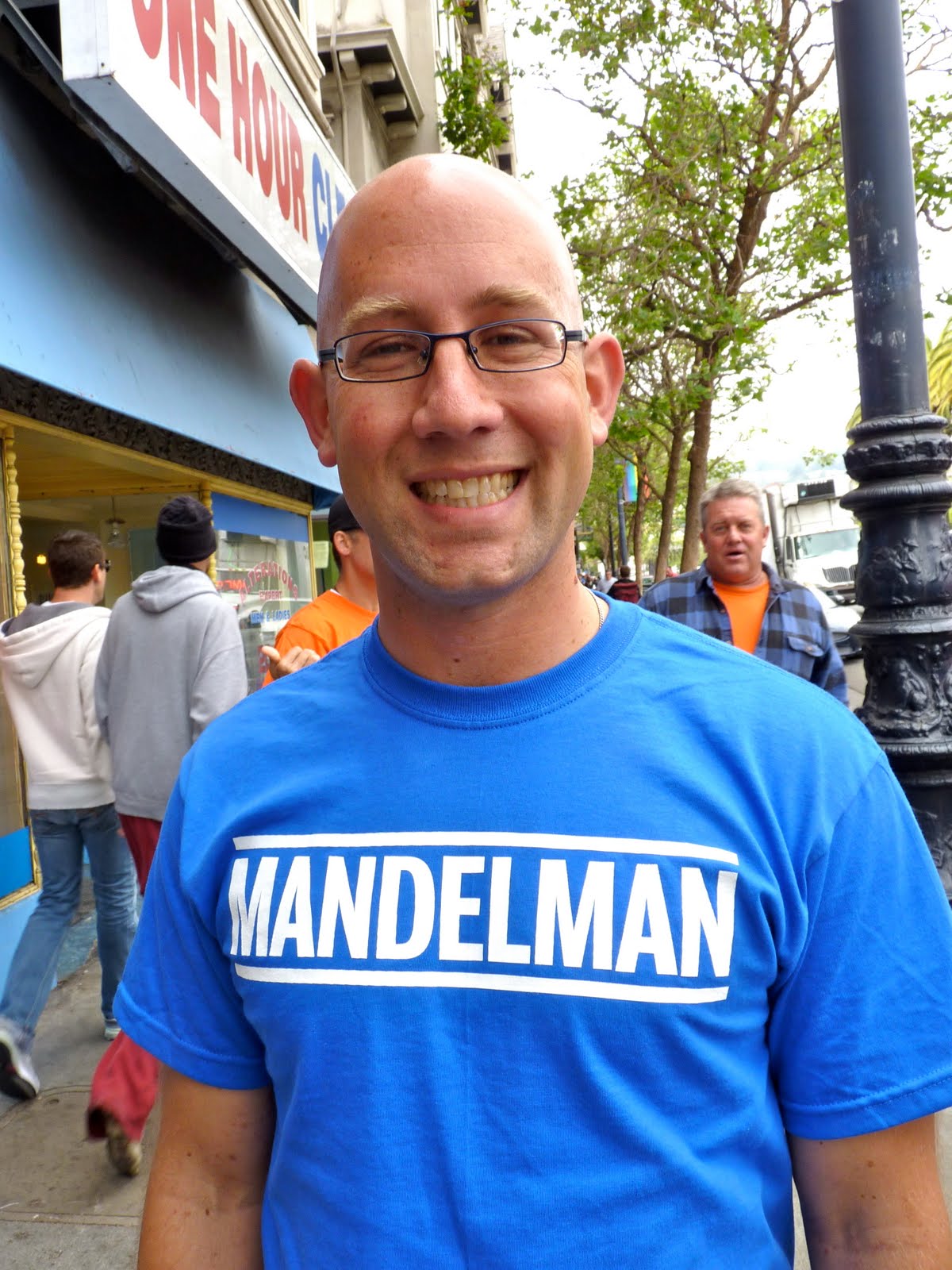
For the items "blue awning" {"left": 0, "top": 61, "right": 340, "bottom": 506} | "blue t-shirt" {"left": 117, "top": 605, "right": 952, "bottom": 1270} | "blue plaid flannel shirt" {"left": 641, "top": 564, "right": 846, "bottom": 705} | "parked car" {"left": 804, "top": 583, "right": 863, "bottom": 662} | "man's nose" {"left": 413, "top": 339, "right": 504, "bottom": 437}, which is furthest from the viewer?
"parked car" {"left": 804, "top": 583, "right": 863, "bottom": 662}

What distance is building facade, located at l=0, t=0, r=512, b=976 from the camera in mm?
4570

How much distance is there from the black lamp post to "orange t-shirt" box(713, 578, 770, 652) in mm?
1334

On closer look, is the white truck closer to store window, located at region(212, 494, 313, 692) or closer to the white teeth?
store window, located at region(212, 494, 313, 692)

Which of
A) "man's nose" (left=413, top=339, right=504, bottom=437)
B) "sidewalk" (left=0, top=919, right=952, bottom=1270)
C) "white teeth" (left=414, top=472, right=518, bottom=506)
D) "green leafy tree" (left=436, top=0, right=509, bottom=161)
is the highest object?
"green leafy tree" (left=436, top=0, right=509, bottom=161)

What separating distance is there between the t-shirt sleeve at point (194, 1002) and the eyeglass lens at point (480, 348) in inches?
25.3

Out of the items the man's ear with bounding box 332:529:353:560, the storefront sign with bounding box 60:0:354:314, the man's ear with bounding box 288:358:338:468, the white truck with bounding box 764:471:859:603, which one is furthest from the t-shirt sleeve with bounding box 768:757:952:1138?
the white truck with bounding box 764:471:859:603

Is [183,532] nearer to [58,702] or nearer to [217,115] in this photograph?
[58,702]

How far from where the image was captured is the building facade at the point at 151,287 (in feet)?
15.0

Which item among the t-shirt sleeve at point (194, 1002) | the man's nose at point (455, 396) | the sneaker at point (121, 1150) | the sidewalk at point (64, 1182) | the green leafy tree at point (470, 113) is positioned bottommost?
the sidewalk at point (64, 1182)

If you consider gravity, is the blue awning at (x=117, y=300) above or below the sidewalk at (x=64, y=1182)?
above

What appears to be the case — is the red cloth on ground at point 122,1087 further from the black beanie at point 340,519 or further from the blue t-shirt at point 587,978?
the blue t-shirt at point 587,978

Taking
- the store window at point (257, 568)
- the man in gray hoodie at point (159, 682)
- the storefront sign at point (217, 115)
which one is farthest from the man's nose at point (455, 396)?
the store window at point (257, 568)

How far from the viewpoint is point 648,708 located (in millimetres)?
1311

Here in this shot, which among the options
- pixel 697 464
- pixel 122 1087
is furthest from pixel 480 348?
pixel 697 464
